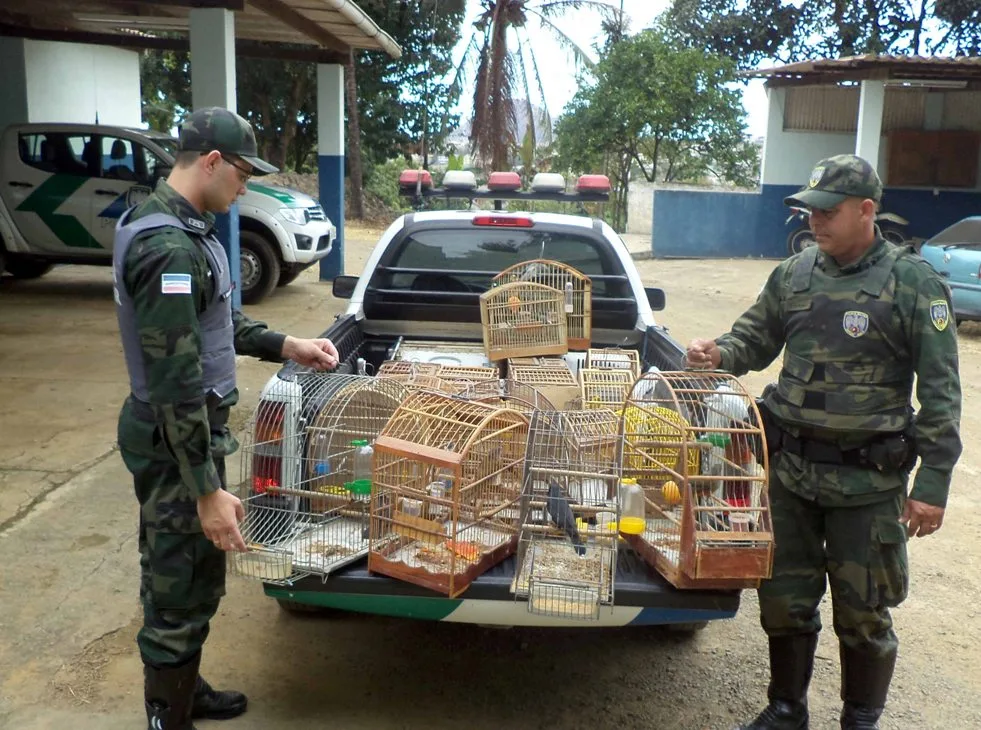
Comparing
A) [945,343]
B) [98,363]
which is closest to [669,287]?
[98,363]

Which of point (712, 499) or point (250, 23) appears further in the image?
point (250, 23)

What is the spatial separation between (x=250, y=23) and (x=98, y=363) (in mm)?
4918

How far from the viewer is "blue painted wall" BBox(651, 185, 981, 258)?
19.5m

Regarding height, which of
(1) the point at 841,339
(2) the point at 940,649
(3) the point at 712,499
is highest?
(1) the point at 841,339

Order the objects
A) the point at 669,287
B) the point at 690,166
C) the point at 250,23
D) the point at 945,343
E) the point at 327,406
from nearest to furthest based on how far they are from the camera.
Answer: the point at 945,343, the point at 327,406, the point at 250,23, the point at 669,287, the point at 690,166

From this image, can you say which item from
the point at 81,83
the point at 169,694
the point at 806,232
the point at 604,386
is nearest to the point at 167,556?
the point at 169,694

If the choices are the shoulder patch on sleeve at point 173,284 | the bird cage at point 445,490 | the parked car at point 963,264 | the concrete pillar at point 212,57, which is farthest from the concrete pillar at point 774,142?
the shoulder patch on sleeve at point 173,284

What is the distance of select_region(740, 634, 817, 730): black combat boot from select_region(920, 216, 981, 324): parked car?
27.4 feet

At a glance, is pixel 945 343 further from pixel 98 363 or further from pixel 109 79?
pixel 109 79

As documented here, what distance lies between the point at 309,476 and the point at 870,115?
1491 cm

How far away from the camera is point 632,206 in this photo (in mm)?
23266

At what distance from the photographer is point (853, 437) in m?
3.15

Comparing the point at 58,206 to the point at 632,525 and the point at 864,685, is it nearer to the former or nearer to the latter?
the point at 632,525

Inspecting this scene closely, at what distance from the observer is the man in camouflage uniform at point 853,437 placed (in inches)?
120
